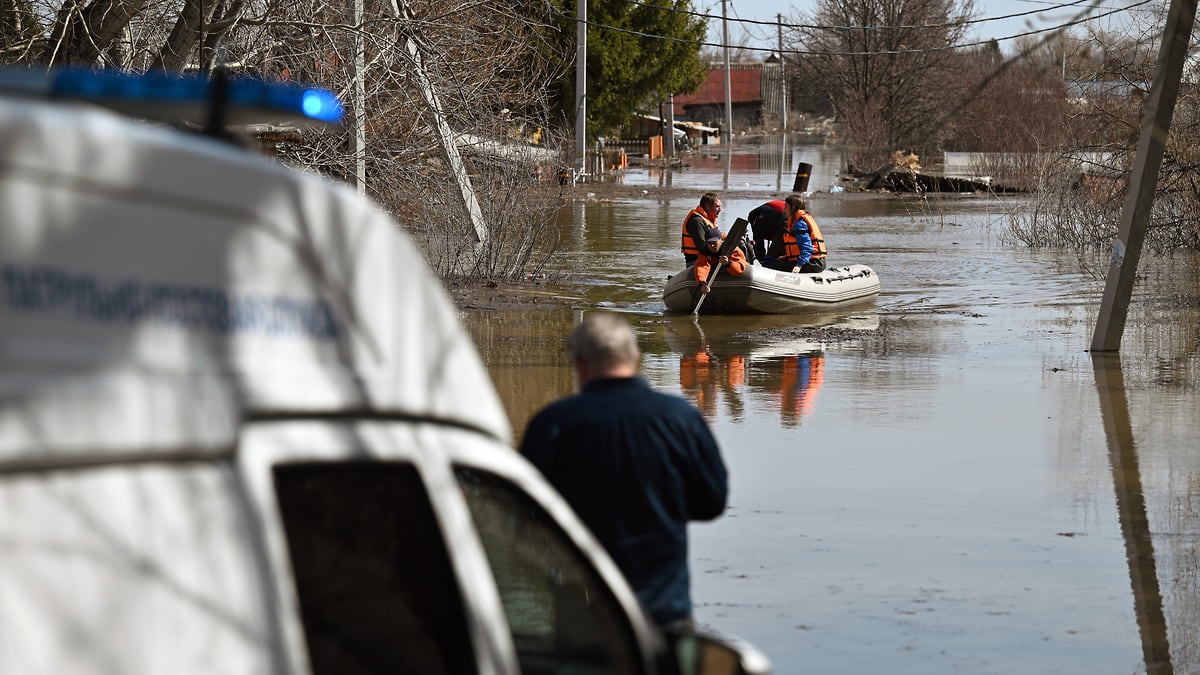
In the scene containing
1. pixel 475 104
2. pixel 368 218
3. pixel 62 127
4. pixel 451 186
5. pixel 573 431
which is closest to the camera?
pixel 62 127

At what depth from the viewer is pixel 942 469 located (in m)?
10.8

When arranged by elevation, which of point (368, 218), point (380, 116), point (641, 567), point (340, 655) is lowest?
point (641, 567)

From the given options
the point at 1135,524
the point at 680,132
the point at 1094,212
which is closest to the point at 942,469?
the point at 1135,524

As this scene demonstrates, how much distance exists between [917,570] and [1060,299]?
1610cm

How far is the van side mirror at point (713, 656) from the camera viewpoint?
126 inches

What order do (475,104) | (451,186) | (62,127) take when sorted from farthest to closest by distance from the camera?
(451,186) → (475,104) → (62,127)

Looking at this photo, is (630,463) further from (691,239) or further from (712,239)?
(691,239)

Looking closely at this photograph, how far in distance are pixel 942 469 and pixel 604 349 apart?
274 inches

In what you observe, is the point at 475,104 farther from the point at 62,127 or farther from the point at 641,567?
the point at 62,127

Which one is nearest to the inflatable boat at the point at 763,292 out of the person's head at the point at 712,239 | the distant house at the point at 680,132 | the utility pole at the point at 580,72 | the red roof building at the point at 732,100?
the person's head at the point at 712,239

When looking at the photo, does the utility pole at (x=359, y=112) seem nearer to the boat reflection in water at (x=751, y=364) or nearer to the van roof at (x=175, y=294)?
the boat reflection in water at (x=751, y=364)

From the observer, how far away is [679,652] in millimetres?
3275

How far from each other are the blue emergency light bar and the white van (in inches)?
0.7

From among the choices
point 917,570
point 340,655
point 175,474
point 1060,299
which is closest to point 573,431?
point 340,655
